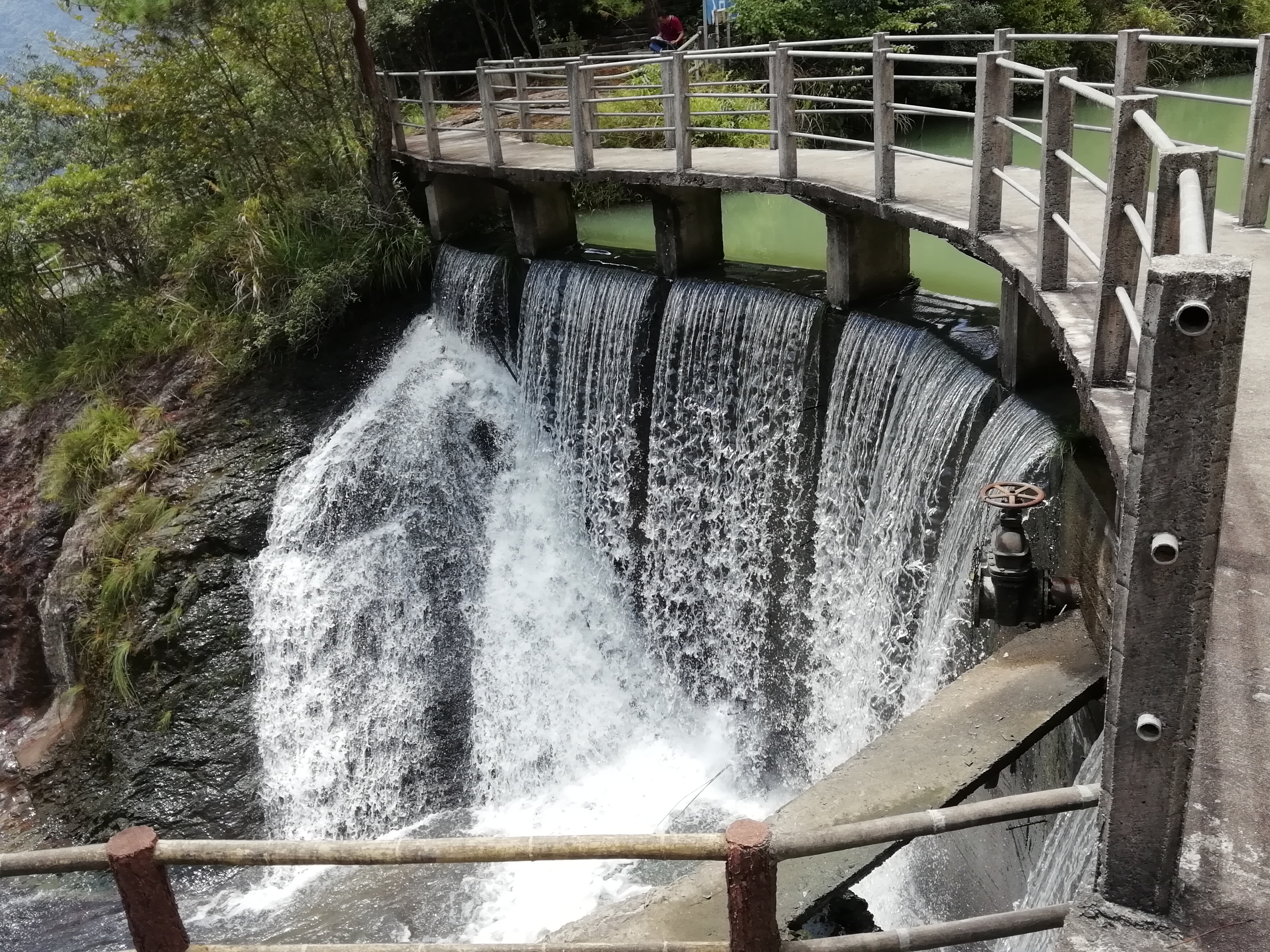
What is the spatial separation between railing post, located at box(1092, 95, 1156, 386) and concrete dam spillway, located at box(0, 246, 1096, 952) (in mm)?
1956

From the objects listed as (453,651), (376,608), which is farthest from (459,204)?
(453,651)

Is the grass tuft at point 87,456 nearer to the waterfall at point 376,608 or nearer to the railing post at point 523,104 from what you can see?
the waterfall at point 376,608

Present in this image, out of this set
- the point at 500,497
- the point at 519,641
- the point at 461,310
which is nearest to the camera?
the point at 519,641

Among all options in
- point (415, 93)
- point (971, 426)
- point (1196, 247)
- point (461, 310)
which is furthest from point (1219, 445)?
point (415, 93)

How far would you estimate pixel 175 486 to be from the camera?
34.5ft

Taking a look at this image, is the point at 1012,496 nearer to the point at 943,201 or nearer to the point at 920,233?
the point at 943,201

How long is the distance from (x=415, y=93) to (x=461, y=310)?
45.2ft

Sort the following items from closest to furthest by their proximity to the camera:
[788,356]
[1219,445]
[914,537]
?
[1219,445] < [914,537] < [788,356]

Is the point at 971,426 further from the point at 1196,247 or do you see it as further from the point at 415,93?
the point at 415,93

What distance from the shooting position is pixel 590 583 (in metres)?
9.98

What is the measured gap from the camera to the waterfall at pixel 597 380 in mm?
9570

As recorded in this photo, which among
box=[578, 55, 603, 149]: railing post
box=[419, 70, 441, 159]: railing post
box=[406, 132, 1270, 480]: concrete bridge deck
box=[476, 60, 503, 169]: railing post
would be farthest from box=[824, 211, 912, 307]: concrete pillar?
box=[419, 70, 441, 159]: railing post

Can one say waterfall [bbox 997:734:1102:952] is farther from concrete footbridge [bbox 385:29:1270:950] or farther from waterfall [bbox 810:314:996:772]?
waterfall [bbox 810:314:996:772]

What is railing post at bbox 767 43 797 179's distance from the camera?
753 centimetres
